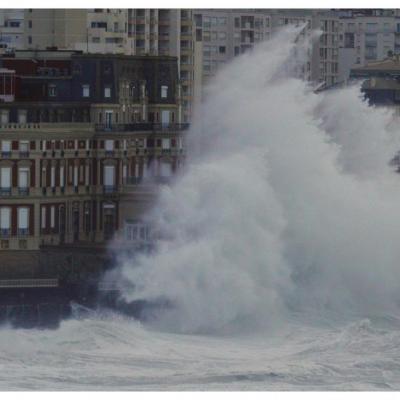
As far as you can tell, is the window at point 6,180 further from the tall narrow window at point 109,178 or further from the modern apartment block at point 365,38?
the modern apartment block at point 365,38

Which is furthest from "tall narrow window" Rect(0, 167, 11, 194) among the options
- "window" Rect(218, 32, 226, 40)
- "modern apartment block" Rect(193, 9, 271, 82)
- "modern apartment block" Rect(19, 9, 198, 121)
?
"window" Rect(218, 32, 226, 40)

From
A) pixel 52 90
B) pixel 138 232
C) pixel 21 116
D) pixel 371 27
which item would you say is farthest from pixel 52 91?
pixel 371 27

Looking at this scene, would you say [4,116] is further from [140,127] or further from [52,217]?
[140,127]

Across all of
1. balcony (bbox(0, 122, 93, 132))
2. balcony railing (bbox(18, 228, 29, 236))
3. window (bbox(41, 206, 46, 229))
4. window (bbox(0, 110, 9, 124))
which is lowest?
balcony railing (bbox(18, 228, 29, 236))

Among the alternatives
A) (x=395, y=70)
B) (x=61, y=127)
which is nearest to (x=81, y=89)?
(x=61, y=127)

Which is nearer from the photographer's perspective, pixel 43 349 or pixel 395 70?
pixel 43 349

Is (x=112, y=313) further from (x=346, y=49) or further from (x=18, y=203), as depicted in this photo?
(x=346, y=49)

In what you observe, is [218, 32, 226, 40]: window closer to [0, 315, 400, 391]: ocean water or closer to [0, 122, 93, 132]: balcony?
[0, 122, 93, 132]: balcony
